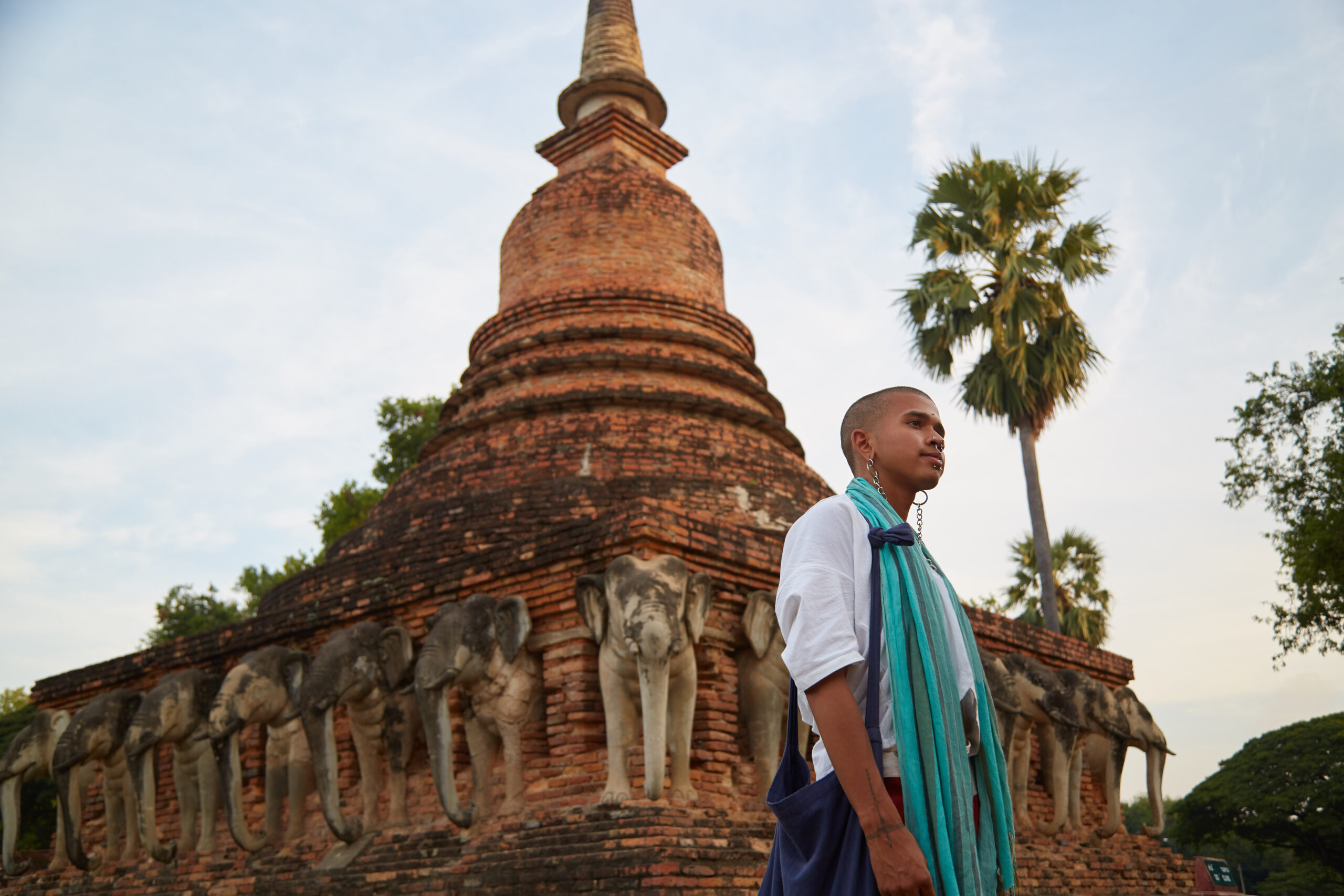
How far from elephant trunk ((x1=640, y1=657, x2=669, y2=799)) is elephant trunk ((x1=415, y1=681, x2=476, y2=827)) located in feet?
4.61

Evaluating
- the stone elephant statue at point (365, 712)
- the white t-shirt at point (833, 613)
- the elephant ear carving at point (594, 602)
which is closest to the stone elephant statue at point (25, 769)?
the stone elephant statue at point (365, 712)

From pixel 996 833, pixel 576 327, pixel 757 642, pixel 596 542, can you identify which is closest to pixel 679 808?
pixel 757 642

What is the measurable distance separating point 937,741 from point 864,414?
33.3 inches

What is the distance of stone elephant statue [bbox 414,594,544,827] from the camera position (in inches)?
284

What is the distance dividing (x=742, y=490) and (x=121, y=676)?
21.6ft

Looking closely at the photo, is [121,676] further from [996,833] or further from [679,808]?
[996,833]

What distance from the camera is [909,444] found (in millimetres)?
2449

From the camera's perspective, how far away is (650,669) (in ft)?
21.7

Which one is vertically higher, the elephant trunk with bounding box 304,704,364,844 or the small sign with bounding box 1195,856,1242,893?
the elephant trunk with bounding box 304,704,364,844

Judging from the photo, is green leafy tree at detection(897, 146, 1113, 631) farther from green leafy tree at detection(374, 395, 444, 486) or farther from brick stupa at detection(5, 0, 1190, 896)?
green leafy tree at detection(374, 395, 444, 486)

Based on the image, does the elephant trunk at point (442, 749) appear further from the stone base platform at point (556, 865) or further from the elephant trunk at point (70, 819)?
the elephant trunk at point (70, 819)

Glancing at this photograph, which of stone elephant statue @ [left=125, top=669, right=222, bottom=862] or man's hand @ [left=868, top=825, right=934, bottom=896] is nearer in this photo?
man's hand @ [left=868, top=825, right=934, bottom=896]

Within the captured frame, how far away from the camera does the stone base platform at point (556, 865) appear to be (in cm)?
606

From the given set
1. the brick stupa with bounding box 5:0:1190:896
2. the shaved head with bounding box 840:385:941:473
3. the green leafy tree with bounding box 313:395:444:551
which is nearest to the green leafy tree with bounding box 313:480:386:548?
the green leafy tree with bounding box 313:395:444:551
